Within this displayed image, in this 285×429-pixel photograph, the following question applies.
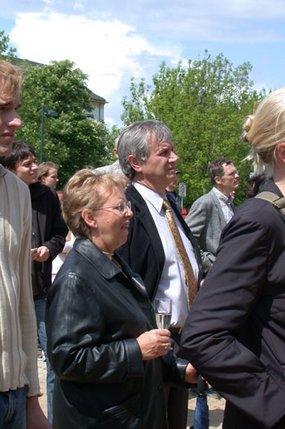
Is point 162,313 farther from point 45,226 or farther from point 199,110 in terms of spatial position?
point 199,110

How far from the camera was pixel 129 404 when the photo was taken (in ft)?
9.50

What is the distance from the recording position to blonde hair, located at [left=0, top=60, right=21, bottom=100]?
88.9 inches

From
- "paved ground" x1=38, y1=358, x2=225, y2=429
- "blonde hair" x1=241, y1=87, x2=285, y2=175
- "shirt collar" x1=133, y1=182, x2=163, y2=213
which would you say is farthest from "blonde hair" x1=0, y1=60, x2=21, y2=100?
"paved ground" x1=38, y1=358, x2=225, y2=429

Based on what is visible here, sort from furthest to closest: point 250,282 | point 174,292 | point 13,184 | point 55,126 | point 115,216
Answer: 1. point 55,126
2. point 174,292
3. point 115,216
4. point 13,184
5. point 250,282

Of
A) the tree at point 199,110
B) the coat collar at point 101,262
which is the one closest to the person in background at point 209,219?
the coat collar at point 101,262

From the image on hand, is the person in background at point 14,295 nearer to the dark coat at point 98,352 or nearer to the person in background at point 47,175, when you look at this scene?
the dark coat at point 98,352

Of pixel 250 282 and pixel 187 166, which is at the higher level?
pixel 250 282

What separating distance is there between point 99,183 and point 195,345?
4.25 ft

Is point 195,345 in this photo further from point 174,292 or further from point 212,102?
point 212,102

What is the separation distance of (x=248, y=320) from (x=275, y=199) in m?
0.38

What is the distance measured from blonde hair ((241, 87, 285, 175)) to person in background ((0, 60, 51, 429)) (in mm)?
785

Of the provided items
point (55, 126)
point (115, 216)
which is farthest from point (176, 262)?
point (55, 126)

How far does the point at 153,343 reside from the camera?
2.86 m

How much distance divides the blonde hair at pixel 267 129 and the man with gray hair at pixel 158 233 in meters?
1.50
